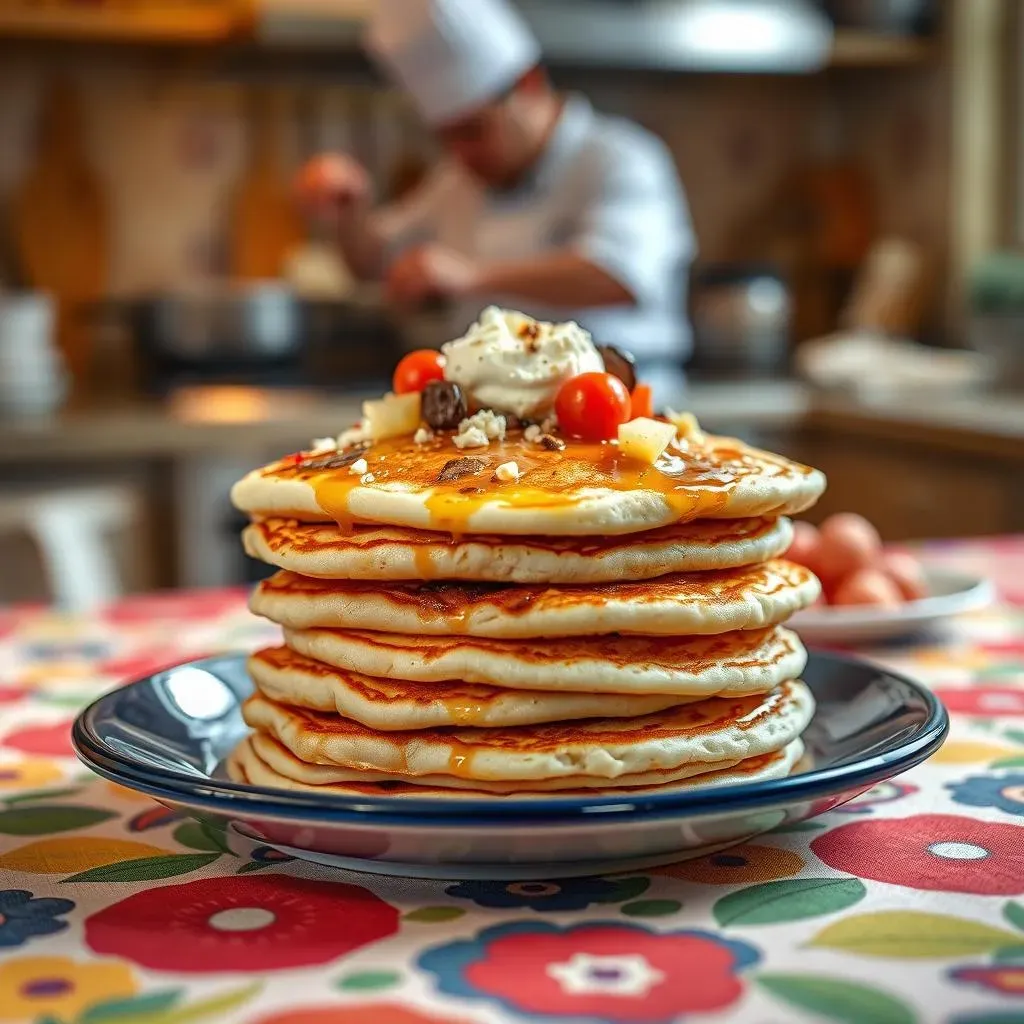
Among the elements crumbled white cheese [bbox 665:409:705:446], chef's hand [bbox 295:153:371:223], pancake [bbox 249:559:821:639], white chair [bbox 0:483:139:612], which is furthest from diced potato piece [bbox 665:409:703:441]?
chef's hand [bbox 295:153:371:223]

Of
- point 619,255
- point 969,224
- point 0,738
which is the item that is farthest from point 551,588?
point 969,224

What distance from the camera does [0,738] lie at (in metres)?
1.03

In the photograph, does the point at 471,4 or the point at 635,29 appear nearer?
the point at 471,4

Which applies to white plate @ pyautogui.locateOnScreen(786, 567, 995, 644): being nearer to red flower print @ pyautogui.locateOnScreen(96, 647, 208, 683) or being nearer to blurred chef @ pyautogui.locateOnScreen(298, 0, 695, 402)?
red flower print @ pyautogui.locateOnScreen(96, 647, 208, 683)

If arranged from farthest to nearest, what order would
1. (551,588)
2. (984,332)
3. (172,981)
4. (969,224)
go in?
1. (969,224)
2. (984,332)
3. (551,588)
4. (172,981)

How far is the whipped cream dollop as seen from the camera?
2.78 feet

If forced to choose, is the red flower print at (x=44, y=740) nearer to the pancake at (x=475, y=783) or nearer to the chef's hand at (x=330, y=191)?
the pancake at (x=475, y=783)

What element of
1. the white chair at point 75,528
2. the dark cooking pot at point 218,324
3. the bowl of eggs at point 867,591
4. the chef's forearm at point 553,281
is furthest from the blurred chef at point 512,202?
the bowl of eggs at point 867,591

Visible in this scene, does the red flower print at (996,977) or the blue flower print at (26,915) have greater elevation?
the red flower print at (996,977)

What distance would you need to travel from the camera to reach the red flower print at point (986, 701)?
104 cm

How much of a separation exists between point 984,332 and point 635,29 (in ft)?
3.50

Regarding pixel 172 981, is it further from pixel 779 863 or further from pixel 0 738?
pixel 0 738

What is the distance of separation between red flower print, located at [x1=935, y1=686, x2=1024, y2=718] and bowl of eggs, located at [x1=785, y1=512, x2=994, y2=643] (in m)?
0.10

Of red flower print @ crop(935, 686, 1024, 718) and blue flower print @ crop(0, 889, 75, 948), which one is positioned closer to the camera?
blue flower print @ crop(0, 889, 75, 948)
